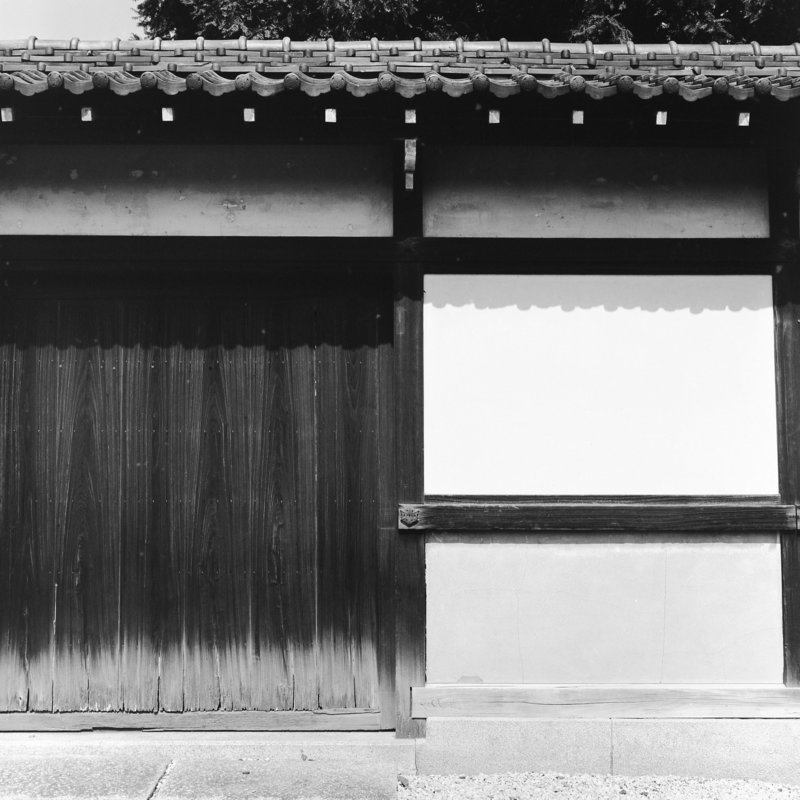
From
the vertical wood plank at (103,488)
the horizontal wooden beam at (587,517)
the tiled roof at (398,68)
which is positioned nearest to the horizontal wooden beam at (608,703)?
the horizontal wooden beam at (587,517)

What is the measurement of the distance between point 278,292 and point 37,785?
3.09 metres

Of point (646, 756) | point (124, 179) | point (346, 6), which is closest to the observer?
point (646, 756)

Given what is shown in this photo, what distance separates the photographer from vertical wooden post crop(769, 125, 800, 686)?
170 inches

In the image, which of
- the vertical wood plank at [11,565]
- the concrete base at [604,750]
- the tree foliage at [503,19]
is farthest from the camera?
the tree foliage at [503,19]

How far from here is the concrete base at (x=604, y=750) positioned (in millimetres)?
4156

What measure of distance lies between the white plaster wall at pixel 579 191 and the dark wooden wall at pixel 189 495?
79cm

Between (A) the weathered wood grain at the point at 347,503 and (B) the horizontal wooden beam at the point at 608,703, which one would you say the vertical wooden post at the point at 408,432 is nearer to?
(B) the horizontal wooden beam at the point at 608,703

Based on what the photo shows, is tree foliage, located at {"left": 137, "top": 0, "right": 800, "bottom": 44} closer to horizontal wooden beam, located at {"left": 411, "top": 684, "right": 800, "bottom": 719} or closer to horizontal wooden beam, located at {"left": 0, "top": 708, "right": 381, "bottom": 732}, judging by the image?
horizontal wooden beam, located at {"left": 411, "top": 684, "right": 800, "bottom": 719}

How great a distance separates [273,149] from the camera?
445cm

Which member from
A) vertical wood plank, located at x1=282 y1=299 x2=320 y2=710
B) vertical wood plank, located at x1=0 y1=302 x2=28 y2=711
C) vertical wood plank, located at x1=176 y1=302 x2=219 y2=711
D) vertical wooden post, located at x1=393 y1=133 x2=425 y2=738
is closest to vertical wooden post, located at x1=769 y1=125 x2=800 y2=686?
vertical wooden post, located at x1=393 y1=133 x2=425 y2=738

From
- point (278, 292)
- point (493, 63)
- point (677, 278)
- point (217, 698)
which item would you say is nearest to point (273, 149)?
point (278, 292)

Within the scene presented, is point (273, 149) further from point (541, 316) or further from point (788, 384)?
point (788, 384)

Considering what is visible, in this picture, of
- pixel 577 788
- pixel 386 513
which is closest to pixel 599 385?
pixel 386 513

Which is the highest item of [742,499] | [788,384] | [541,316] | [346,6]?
[346,6]
